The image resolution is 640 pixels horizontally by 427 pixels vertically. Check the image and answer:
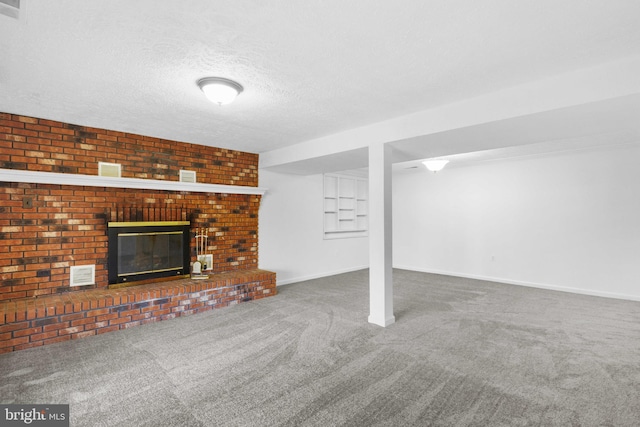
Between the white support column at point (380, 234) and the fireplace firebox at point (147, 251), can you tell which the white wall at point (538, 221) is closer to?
the white support column at point (380, 234)

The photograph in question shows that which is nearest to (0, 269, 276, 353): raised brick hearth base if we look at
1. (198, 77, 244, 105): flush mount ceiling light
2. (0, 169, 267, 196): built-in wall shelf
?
(0, 169, 267, 196): built-in wall shelf

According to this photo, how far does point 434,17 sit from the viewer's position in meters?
1.86

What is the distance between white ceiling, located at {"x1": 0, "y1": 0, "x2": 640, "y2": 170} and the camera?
1807 mm

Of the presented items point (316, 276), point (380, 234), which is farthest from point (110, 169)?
point (316, 276)

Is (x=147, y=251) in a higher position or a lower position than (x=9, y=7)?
lower

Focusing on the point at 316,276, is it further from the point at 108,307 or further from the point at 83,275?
the point at 83,275

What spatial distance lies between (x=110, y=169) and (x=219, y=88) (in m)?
2.59

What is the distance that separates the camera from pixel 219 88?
269cm

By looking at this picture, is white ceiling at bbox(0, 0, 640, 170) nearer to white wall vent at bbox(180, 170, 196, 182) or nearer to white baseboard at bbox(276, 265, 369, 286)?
white wall vent at bbox(180, 170, 196, 182)

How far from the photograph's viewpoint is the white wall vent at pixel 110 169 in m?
4.22

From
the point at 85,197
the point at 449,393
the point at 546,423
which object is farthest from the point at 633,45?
the point at 85,197

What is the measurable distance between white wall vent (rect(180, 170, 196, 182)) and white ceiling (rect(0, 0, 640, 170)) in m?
1.40

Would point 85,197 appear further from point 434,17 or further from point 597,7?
point 597,7

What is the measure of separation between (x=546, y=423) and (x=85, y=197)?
5.19 meters
